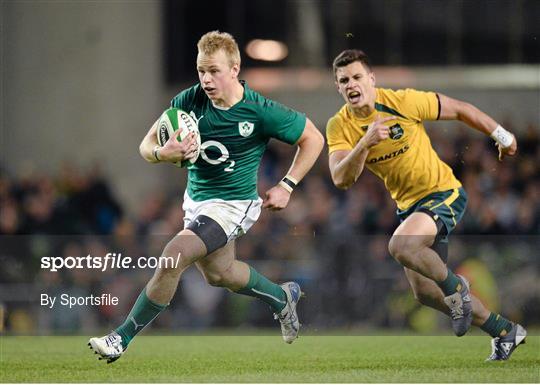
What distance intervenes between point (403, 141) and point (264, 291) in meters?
1.46

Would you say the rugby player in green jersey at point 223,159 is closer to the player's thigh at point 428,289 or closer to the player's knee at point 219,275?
the player's knee at point 219,275

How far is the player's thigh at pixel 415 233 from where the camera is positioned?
796 cm

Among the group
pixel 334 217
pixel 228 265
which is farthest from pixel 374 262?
pixel 228 265

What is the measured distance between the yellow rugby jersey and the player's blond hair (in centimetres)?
103

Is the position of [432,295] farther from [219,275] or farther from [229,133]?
[229,133]

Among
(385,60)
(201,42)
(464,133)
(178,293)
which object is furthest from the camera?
(385,60)

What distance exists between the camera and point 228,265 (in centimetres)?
809

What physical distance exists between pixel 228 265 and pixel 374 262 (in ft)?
15.4

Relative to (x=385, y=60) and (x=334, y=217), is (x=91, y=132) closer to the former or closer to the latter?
(x=385, y=60)

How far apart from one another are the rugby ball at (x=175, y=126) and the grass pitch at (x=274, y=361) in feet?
4.83

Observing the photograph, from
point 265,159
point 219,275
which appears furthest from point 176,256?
point 265,159

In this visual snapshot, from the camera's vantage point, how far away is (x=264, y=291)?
8375 millimetres

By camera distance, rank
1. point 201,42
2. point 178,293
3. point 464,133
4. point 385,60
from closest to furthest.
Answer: point 201,42 → point 178,293 → point 464,133 → point 385,60

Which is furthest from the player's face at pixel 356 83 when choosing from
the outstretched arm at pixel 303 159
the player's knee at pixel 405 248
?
Result: the player's knee at pixel 405 248
